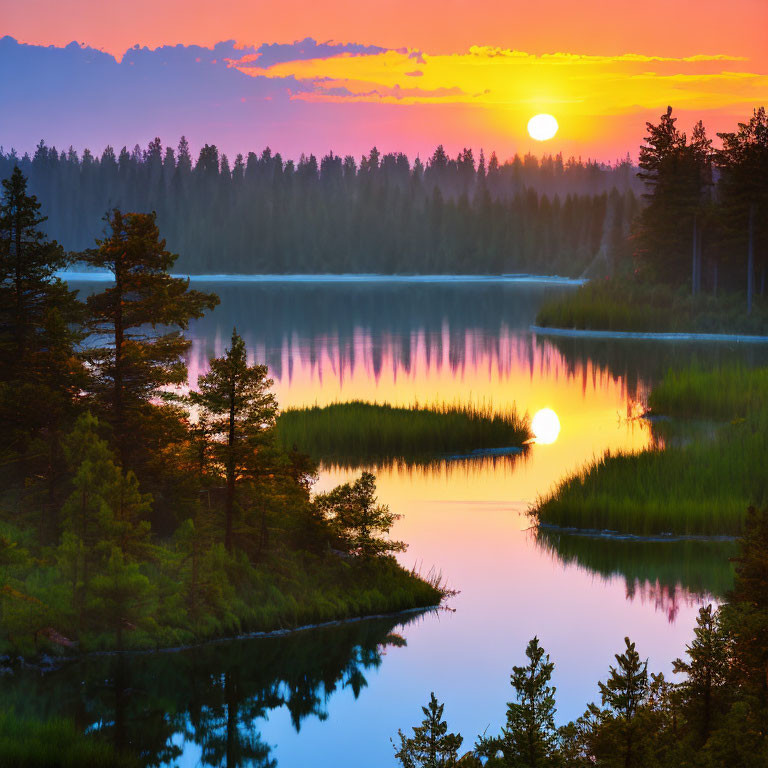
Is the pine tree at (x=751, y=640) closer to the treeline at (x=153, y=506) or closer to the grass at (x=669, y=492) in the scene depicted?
the treeline at (x=153, y=506)

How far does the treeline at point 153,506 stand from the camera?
49.1 ft

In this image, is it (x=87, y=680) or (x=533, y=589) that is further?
(x=533, y=589)

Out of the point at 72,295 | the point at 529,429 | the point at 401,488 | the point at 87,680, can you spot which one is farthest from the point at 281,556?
the point at 529,429

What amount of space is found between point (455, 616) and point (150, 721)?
568cm

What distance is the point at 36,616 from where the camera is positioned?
1455 cm

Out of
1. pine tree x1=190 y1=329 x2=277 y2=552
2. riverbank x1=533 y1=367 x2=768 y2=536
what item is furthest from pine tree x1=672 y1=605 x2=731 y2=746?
riverbank x1=533 y1=367 x2=768 y2=536

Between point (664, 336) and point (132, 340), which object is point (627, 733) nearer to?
point (132, 340)

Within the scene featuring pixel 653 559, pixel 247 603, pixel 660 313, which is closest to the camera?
pixel 247 603

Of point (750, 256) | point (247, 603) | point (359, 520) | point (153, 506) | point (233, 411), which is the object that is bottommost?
point (247, 603)

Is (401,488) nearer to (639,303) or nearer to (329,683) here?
(329,683)

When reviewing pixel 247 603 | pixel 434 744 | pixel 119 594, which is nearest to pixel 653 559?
pixel 247 603

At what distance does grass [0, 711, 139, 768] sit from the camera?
1060 centimetres

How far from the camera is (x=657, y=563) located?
19.9 meters

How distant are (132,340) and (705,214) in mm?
61475
